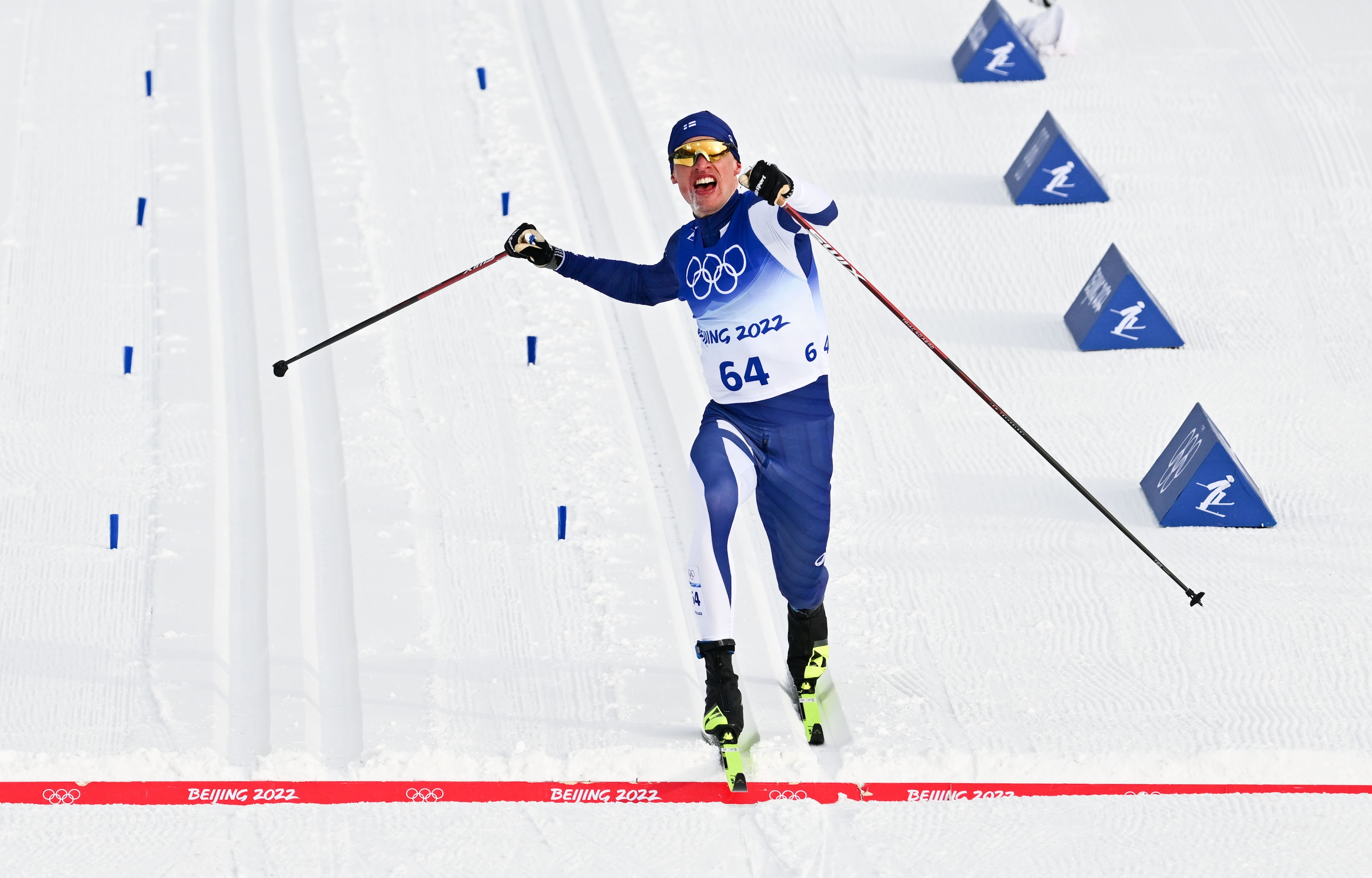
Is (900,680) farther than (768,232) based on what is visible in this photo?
Yes

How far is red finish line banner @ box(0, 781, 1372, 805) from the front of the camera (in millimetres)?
4973

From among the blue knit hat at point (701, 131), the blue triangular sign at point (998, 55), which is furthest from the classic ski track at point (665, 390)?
the blue triangular sign at point (998, 55)

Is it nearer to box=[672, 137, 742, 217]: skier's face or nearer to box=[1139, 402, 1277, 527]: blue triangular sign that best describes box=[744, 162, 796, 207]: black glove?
box=[672, 137, 742, 217]: skier's face

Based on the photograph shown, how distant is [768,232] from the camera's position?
4.93 meters

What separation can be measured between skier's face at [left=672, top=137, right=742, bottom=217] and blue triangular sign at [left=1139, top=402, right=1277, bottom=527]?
2.26m

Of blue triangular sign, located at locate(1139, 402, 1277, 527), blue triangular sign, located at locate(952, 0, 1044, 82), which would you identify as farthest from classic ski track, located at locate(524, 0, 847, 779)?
blue triangular sign, located at locate(952, 0, 1044, 82)

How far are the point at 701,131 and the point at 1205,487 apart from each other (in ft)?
8.20

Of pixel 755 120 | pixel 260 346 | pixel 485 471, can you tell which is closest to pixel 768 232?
pixel 485 471

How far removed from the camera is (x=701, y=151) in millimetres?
4891

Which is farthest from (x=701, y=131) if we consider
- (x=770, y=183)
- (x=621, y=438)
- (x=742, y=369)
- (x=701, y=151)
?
(x=621, y=438)

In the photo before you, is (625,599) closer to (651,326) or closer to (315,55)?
(651,326)

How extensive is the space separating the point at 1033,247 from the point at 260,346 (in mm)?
3555

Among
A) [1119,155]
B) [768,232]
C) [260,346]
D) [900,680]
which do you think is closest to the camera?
[768,232]

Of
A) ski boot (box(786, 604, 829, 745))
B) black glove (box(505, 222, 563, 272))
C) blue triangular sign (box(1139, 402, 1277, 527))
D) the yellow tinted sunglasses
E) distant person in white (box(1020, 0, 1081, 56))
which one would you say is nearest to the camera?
the yellow tinted sunglasses
